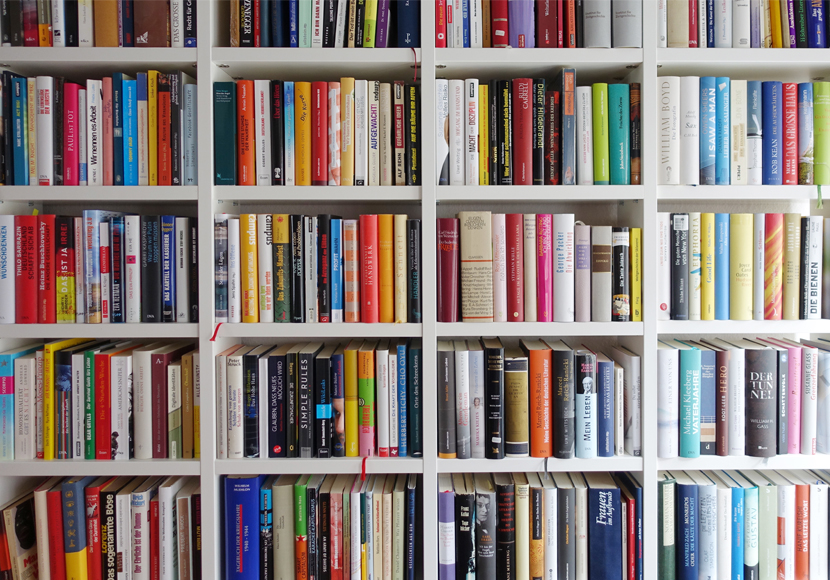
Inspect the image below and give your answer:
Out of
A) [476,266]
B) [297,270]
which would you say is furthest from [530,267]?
[297,270]

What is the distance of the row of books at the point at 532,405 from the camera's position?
123cm

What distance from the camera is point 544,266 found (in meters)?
A: 1.23

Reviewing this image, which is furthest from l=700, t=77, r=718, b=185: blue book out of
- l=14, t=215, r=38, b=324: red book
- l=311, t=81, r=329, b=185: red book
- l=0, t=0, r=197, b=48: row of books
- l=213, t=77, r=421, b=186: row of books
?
l=14, t=215, r=38, b=324: red book

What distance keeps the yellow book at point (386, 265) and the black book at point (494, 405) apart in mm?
277

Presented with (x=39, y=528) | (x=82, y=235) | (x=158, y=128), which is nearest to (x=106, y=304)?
(x=82, y=235)

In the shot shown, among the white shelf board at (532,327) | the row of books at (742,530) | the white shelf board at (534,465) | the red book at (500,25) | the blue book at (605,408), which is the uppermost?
the red book at (500,25)

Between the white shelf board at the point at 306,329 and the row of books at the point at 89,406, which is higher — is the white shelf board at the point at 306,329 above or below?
above

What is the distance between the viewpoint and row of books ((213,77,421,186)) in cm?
123

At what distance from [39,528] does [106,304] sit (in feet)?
1.95

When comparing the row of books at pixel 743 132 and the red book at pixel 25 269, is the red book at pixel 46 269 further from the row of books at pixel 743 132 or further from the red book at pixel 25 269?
the row of books at pixel 743 132

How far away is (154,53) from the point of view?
3.98 ft

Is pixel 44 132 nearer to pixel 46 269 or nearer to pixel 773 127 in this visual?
pixel 46 269

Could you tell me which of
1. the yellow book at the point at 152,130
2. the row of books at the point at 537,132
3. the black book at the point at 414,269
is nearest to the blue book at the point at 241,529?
the black book at the point at 414,269

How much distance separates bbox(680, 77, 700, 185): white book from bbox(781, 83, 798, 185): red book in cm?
23
